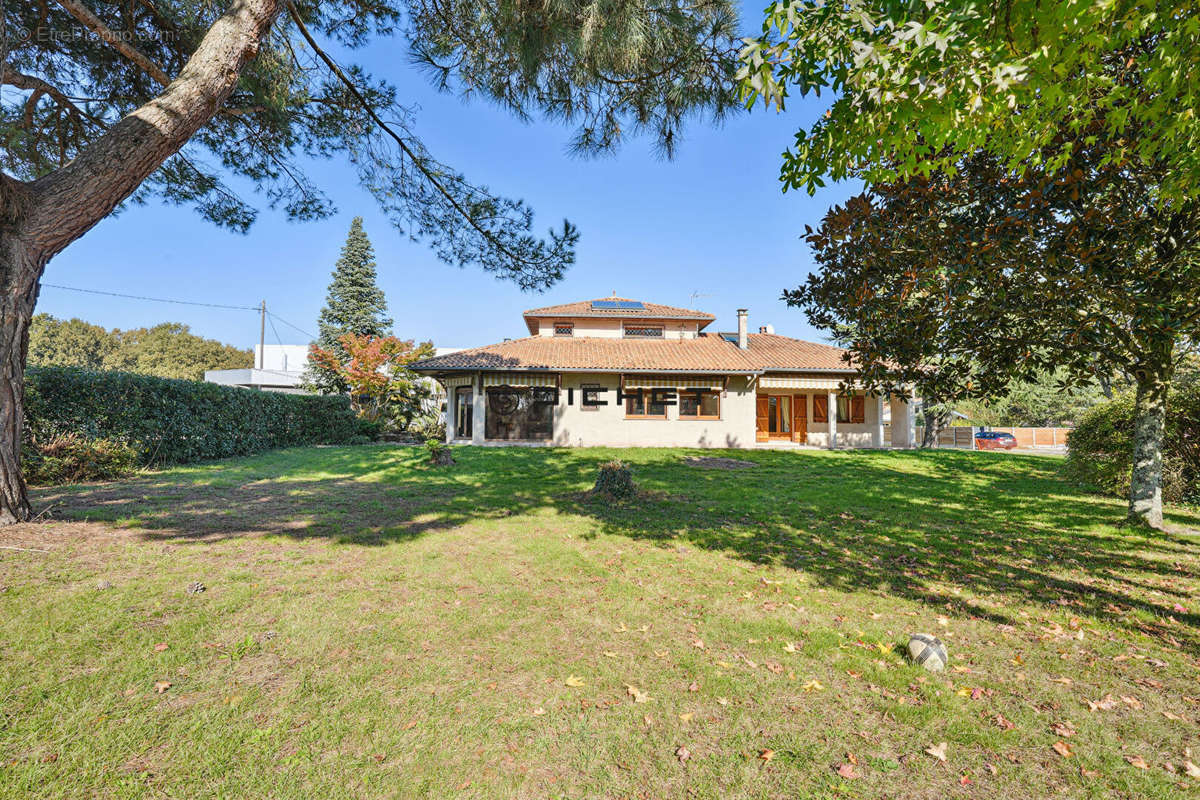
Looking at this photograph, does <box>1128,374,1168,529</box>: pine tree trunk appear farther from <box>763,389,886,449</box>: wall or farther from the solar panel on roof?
the solar panel on roof

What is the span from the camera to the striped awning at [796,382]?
21422mm

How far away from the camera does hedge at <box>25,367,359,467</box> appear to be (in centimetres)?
1023

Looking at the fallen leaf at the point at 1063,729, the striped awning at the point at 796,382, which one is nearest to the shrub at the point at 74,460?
the fallen leaf at the point at 1063,729

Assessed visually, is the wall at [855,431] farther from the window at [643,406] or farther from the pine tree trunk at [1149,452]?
the pine tree trunk at [1149,452]

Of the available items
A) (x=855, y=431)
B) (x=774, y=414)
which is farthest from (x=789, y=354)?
(x=855, y=431)

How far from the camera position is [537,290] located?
29.0ft

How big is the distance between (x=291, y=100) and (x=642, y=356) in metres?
16.1

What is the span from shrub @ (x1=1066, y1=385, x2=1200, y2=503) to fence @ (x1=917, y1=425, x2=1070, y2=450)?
74.4 feet

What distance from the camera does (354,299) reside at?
36.6 meters

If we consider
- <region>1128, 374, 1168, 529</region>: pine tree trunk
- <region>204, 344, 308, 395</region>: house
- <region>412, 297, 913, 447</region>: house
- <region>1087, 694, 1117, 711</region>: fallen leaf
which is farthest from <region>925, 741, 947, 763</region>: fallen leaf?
<region>204, 344, 308, 395</region>: house

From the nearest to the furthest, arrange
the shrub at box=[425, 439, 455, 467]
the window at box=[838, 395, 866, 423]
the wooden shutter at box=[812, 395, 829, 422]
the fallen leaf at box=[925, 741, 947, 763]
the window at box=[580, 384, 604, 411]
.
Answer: the fallen leaf at box=[925, 741, 947, 763] → the shrub at box=[425, 439, 455, 467] → the window at box=[580, 384, 604, 411] → the window at box=[838, 395, 866, 423] → the wooden shutter at box=[812, 395, 829, 422]

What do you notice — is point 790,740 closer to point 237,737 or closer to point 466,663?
point 466,663

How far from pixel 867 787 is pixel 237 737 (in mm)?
3275

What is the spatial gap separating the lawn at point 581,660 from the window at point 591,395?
1355cm
